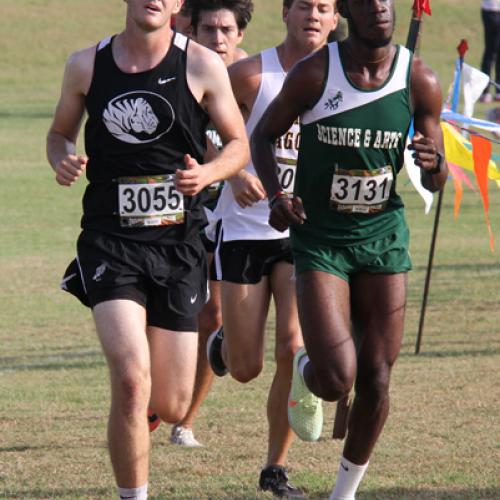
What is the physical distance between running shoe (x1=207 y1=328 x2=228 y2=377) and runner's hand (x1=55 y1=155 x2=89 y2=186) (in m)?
1.90

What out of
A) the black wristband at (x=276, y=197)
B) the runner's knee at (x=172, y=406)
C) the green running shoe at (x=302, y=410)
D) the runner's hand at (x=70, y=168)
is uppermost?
the runner's hand at (x=70, y=168)

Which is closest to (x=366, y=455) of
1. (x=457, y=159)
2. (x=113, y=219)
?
(x=113, y=219)

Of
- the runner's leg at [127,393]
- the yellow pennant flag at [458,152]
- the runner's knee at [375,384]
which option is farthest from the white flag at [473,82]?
the runner's leg at [127,393]

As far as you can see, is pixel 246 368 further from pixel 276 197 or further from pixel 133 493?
pixel 133 493

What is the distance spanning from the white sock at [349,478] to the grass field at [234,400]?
0.36m

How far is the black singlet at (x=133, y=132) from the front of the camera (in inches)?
220

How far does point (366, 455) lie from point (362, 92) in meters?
1.46

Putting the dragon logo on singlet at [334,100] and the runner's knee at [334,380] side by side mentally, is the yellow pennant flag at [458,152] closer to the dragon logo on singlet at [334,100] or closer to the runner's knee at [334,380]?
the dragon logo on singlet at [334,100]

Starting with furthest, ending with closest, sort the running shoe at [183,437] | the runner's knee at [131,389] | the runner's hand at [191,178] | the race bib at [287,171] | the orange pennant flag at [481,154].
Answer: the orange pennant flag at [481,154]
the running shoe at [183,437]
the race bib at [287,171]
the runner's hand at [191,178]
the runner's knee at [131,389]

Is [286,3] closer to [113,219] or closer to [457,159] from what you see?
[113,219]

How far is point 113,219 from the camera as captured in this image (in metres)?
5.64

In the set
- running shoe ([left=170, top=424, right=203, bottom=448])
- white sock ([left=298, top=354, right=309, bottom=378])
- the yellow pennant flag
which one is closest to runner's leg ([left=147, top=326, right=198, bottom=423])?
white sock ([left=298, top=354, right=309, bottom=378])

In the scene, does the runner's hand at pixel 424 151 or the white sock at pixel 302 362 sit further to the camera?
the white sock at pixel 302 362

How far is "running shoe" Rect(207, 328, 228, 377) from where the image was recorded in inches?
290
